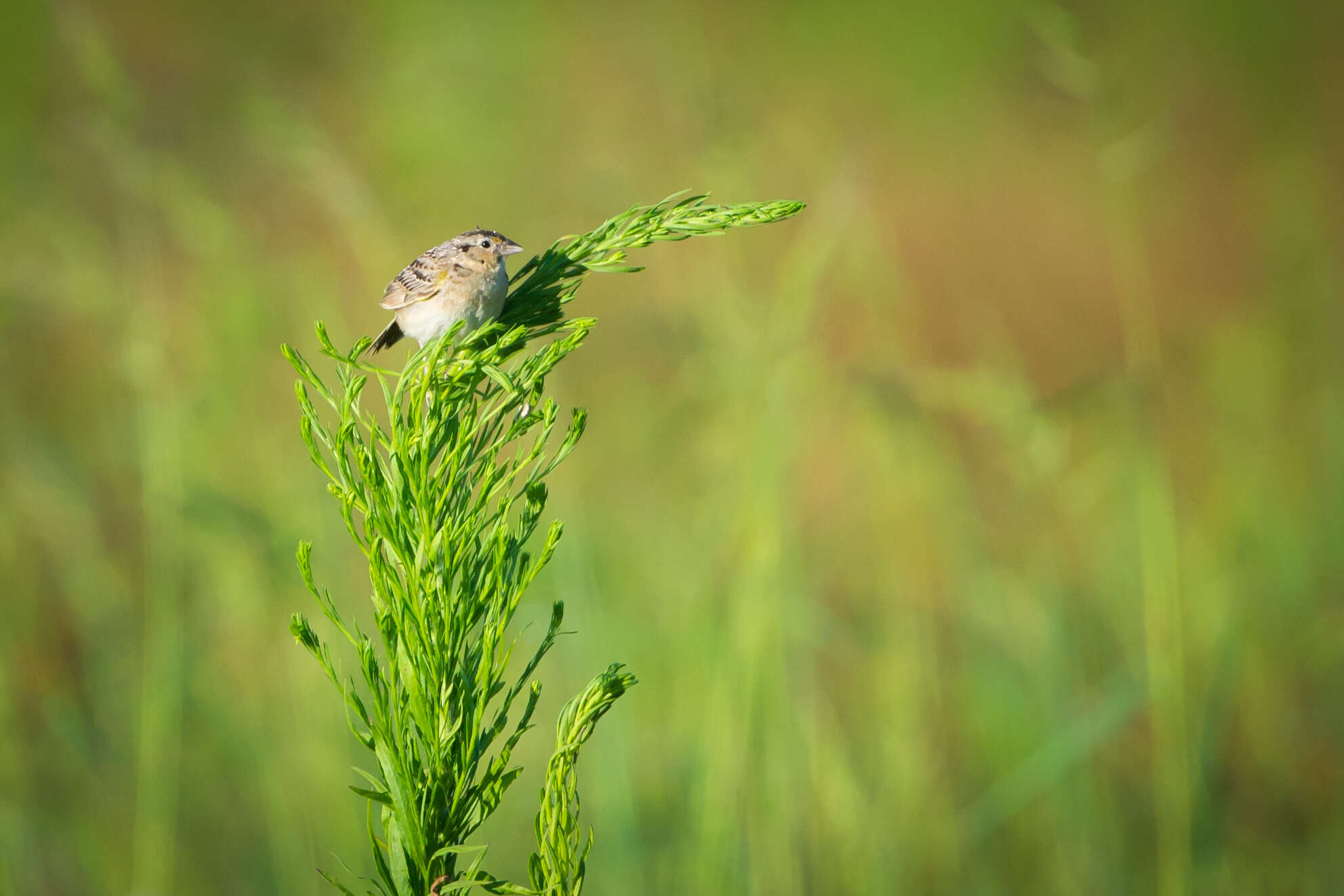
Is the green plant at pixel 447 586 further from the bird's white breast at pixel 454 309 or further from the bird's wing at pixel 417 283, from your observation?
the bird's wing at pixel 417 283

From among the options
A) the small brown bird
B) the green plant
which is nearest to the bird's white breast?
the small brown bird

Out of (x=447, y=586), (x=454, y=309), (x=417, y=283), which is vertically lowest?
(x=447, y=586)

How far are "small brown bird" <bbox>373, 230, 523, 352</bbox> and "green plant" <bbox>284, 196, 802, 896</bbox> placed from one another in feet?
1.07

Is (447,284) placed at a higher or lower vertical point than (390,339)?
lower

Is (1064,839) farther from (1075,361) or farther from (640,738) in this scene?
(1075,361)

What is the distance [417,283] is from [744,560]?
2.59 feet

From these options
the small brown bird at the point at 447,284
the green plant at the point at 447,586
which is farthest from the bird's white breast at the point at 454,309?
the green plant at the point at 447,586

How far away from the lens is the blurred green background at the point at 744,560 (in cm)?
177

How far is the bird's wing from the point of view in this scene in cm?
132

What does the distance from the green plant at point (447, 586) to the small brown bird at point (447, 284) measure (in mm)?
328

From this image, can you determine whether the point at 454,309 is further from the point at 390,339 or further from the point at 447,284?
the point at 390,339

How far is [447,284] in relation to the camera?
4.19 feet

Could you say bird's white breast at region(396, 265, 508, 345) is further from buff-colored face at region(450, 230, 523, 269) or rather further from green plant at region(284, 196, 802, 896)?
green plant at region(284, 196, 802, 896)

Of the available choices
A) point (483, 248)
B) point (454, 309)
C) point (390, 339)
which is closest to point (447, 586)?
point (454, 309)
